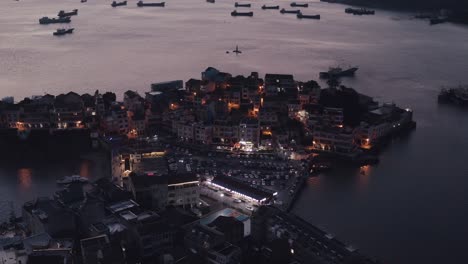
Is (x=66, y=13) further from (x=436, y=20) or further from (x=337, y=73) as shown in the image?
(x=436, y=20)

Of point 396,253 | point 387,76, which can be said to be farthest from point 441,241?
point 387,76

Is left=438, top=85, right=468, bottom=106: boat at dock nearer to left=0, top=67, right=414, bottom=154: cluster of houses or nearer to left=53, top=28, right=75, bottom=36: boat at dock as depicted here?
left=0, top=67, right=414, bottom=154: cluster of houses

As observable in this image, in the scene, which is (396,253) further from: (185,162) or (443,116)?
(443,116)

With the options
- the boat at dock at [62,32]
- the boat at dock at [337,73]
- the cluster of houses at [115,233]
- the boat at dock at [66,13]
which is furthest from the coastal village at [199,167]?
the boat at dock at [66,13]

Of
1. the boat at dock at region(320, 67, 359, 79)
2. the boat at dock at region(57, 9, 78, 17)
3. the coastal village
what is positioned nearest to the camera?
the coastal village

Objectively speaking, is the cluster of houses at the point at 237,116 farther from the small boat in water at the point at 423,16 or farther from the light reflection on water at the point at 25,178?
the small boat in water at the point at 423,16

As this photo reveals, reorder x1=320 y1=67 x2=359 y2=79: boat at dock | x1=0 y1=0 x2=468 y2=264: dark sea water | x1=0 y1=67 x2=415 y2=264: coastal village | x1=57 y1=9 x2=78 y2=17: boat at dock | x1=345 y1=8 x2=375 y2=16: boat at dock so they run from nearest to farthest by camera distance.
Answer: x1=0 y1=67 x2=415 y2=264: coastal village → x1=0 y1=0 x2=468 y2=264: dark sea water → x1=320 y1=67 x2=359 y2=79: boat at dock → x1=57 y1=9 x2=78 y2=17: boat at dock → x1=345 y1=8 x2=375 y2=16: boat at dock

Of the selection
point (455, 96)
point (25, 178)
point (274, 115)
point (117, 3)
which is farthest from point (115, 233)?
point (117, 3)

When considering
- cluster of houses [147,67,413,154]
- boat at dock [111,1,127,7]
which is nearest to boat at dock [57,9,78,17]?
boat at dock [111,1,127,7]
